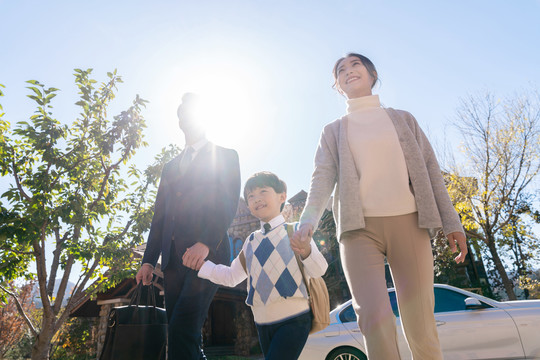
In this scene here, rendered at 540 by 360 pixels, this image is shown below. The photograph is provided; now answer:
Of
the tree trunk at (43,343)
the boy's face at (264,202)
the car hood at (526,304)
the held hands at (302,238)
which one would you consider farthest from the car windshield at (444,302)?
the tree trunk at (43,343)

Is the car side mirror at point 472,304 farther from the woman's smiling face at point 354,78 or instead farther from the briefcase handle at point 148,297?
the briefcase handle at point 148,297

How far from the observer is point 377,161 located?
2.20m

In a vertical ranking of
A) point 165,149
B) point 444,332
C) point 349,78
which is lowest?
point 444,332

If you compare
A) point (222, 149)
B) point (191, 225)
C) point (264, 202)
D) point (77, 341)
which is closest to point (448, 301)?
point (264, 202)

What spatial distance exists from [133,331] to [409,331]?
165 cm

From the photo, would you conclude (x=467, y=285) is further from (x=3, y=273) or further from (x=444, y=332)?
(x=3, y=273)

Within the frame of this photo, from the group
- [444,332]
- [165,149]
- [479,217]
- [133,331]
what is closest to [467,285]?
[479,217]

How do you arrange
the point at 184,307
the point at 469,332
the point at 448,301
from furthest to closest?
the point at 448,301 → the point at 469,332 → the point at 184,307

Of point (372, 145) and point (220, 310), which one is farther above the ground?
point (372, 145)

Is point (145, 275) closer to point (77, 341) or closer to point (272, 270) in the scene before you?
point (272, 270)

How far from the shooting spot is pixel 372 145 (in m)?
2.24

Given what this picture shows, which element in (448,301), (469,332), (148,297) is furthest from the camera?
(448,301)

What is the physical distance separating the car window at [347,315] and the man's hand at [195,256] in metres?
4.75

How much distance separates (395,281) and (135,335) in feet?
5.31
